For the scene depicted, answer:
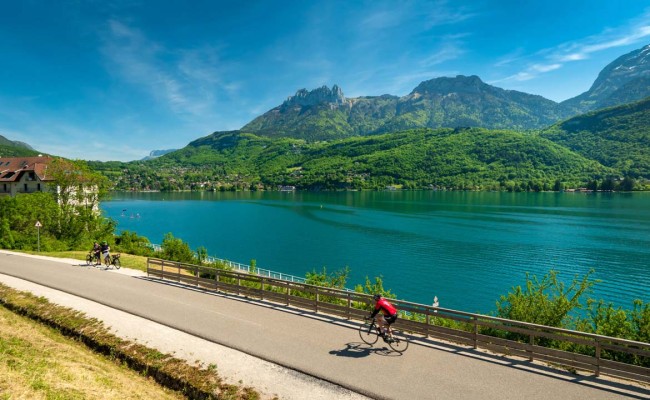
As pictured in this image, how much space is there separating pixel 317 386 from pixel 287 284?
933 centimetres

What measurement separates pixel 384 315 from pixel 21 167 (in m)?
84.2

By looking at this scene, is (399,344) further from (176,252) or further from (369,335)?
(176,252)

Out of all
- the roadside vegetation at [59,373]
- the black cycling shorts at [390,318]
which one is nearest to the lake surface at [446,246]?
the black cycling shorts at [390,318]

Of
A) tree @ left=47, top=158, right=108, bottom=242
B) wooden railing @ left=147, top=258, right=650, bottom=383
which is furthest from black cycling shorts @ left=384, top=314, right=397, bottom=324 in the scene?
tree @ left=47, top=158, right=108, bottom=242

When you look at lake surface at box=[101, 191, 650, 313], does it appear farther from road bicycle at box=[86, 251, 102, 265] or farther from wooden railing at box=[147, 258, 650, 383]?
road bicycle at box=[86, 251, 102, 265]

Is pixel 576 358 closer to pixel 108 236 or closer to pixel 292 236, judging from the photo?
pixel 108 236

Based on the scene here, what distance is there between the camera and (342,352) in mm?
14328

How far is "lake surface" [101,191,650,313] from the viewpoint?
5569cm

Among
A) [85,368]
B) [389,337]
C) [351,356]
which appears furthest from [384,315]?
[85,368]

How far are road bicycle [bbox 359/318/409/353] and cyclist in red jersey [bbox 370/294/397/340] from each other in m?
0.19

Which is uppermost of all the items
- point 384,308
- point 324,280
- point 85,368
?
point 384,308

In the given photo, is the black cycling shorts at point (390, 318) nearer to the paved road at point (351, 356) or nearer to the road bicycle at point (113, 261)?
the paved road at point (351, 356)

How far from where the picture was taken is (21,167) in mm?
70000

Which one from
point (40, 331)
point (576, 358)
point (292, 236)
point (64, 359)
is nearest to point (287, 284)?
point (64, 359)
